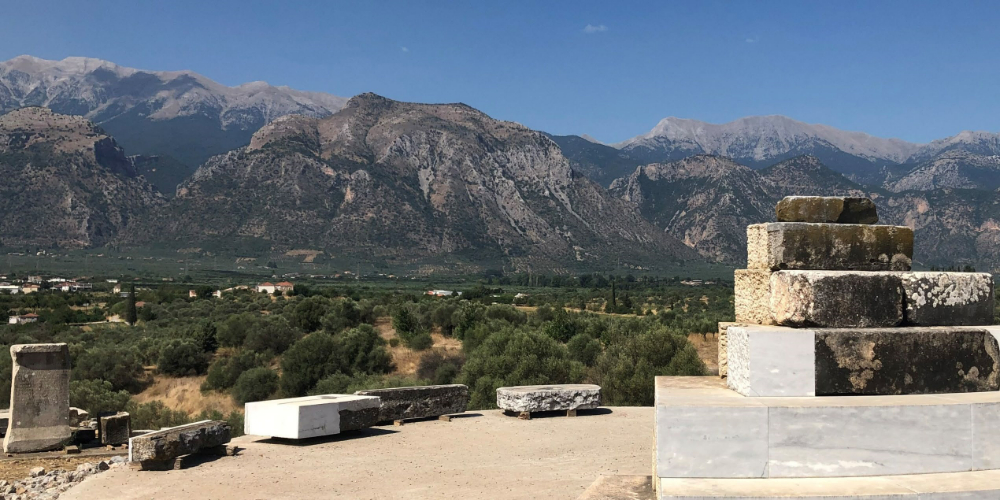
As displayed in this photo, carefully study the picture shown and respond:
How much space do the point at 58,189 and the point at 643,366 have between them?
15234 centimetres

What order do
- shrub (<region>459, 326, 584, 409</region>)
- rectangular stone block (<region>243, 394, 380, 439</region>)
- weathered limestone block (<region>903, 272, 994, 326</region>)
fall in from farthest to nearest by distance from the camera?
shrub (<region>459, 326, 584, 409</region>)
rectangular stone block (<region>243, 394, 380, 439</region>)
weathered limestone block (<region>903, 272, 994, 326</region>)

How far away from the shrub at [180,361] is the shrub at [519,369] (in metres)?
17.6

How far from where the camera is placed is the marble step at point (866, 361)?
22.5 ft

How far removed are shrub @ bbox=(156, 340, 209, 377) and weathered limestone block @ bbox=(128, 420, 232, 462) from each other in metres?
25.6

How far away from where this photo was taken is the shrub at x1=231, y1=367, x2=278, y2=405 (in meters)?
30.4

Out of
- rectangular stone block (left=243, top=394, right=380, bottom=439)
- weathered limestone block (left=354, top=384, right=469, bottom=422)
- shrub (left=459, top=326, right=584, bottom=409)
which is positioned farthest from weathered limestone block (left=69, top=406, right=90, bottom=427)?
shrub (left=459, top=326, right=584, bottom=409)

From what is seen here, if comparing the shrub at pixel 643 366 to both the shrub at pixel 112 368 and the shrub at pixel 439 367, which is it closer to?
the shrub at pixel 439 367

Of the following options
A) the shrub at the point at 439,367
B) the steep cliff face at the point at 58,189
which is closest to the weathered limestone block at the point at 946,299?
the shrub at the point at 439,367

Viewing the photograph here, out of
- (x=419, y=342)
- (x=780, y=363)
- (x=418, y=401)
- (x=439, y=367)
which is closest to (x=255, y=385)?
(x=439, y=367)

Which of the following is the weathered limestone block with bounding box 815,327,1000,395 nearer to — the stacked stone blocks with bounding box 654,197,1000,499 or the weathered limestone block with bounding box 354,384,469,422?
the stacked stone blocks with bounding box 654,197,1000,499

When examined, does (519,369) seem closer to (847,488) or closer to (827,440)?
(827,440)

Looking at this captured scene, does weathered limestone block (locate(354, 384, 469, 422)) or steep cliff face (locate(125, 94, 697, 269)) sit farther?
steep cliff face (locate(125, 94, 697, 269))

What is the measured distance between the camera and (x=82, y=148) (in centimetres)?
16312

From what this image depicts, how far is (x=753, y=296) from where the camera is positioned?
7.85m
